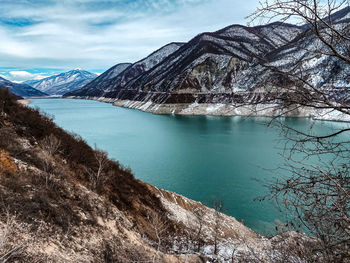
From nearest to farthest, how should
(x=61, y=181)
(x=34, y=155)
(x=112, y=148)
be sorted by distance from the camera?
(x=61, y=181) → (x=34, y=155) → (x=112, y=148)

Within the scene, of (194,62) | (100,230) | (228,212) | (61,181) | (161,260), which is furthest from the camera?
(194,62)

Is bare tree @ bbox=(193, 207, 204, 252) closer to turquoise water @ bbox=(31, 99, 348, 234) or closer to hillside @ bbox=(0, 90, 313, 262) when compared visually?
hillside @ bbox=(0, 90, 313, 262)

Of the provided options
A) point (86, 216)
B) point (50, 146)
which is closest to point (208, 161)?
point (50, 146)

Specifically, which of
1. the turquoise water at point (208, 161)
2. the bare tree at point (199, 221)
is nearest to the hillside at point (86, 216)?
the bare tree at point (199, 221)

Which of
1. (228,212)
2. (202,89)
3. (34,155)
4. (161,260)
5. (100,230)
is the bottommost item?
(228,212)

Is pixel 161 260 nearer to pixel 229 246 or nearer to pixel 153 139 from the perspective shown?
pixel 229 246

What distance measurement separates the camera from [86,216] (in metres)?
9.44

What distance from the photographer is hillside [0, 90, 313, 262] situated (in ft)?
21.2

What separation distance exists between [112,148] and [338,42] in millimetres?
37805

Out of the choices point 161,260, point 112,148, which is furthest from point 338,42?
point 112,148

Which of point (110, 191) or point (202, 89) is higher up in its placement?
point (202, 89)

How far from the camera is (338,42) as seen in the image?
2.27m

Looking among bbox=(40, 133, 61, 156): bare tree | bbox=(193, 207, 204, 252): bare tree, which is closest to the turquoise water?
bbox=(193, 207, 204, 252): bare tree

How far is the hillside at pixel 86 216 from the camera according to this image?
255 inches
